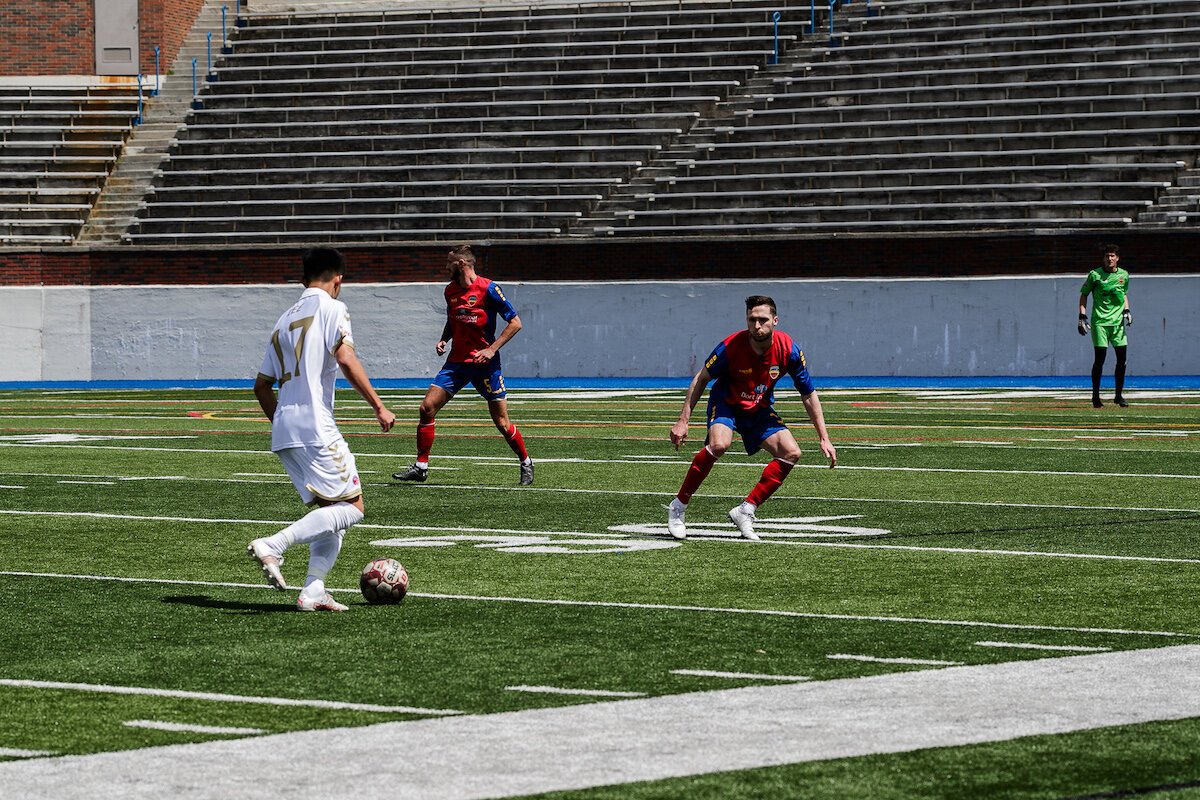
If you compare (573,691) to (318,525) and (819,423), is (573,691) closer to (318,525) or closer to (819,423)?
(318,525)

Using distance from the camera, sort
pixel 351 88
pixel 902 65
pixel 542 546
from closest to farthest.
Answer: pixel 542 546
pixel 902 65
pixel 351 88

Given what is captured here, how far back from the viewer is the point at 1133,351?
3164cm

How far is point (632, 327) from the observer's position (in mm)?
34250

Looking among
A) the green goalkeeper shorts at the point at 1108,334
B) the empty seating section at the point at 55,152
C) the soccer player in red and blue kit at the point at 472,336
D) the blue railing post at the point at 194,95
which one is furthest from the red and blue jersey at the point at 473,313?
the blue railing post at the point at 194,95

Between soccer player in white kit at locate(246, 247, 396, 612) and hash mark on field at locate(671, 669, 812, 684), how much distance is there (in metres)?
2.13

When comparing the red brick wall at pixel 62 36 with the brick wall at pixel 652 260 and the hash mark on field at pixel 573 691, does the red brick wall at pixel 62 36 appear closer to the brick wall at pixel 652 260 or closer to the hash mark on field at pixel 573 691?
the brick wall at pixel 652 260

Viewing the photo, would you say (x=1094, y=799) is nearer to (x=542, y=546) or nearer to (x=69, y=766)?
(x=69, y=766)

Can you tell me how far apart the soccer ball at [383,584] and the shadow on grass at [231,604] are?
0.35m

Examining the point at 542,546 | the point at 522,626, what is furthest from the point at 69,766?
the point at 542,546

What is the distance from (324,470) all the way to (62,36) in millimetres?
36407

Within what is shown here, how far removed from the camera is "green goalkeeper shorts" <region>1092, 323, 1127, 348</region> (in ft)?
83.9

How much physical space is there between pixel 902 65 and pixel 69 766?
32.2 m

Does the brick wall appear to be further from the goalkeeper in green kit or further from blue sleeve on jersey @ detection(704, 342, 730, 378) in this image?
blue sleeve on jersey @ detection(704, 342, 730, 378)

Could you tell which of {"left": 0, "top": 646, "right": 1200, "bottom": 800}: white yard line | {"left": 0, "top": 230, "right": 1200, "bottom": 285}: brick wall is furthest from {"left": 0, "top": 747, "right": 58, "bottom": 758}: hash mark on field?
{"left": 0, "top": 230, "right": 1200, "bottom": 285}: brick wall
